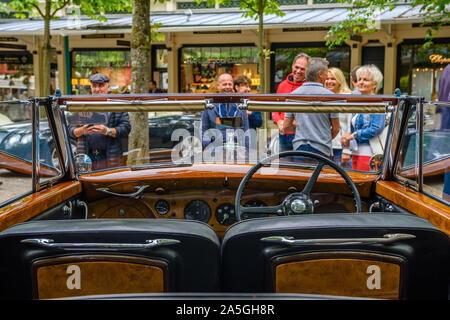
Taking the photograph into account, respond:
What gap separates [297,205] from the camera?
9.41ft

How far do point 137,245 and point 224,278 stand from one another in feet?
1.22

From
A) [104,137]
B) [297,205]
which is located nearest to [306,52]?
[104,137]

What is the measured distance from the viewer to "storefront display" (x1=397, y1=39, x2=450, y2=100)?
1309cm

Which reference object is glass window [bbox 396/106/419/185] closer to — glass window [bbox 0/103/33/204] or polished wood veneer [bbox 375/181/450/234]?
polished wood veneer [bbox 375/181/450/234]

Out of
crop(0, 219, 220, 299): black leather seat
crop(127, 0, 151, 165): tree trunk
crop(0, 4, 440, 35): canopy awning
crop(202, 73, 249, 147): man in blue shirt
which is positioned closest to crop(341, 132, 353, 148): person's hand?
crop(202, 73, 249, 147): man in blue shirt

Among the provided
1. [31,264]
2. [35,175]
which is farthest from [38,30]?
[31,264]

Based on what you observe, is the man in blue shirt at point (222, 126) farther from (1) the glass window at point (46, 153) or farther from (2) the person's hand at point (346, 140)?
(1) the glass window at point (46, 153)

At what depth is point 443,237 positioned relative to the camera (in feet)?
6.27

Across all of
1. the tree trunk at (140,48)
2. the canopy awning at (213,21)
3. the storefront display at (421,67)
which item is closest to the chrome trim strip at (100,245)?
the tree trunk at (140,48)

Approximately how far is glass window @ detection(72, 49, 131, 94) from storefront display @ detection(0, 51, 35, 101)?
194 centimetres

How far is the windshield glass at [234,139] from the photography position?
3641mm

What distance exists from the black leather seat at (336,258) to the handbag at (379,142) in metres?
1.57

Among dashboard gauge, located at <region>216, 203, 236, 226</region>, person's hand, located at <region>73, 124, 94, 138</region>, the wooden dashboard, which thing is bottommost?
dashboard gauge, located at <region>216, 203, 236, 226</region>
